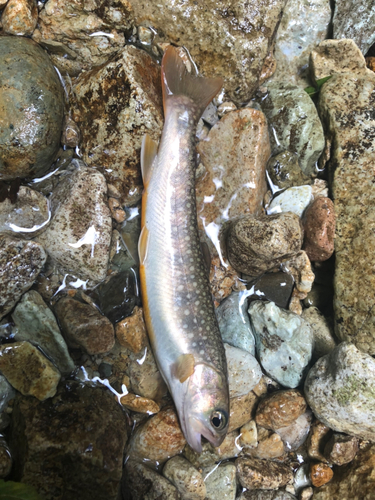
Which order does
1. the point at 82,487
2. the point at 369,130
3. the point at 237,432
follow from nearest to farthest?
the point at 82,487 < the point at 237,432 < the point at 369,130

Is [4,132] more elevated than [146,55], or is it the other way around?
[146,55]

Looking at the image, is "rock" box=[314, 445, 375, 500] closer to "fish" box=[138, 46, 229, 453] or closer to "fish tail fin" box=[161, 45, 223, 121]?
"fish" box=[138, 46, 229, 453]

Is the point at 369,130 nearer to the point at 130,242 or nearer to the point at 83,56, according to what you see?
the point at 130,242

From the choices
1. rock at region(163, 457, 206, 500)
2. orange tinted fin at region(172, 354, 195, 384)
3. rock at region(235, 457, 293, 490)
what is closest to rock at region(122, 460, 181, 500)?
A: rock at region(163, 457, 206, 500)

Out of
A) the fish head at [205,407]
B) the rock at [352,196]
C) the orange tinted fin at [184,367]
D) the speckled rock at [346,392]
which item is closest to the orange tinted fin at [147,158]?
the orange tinted fin at [184,367]

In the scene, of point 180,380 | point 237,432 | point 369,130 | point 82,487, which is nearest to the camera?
point 82,487

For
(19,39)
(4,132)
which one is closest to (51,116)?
(4,132)
